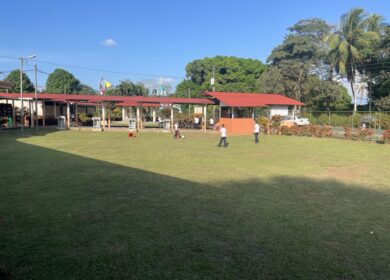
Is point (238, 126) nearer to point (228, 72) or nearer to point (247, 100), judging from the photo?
point (247, 100)

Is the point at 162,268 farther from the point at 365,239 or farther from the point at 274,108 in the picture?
the point at 274,108

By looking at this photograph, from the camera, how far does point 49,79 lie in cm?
8312

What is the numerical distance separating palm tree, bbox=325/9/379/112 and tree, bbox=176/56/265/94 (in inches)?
764

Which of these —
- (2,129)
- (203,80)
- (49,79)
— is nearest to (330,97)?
(203,80)

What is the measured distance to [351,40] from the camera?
141 ft

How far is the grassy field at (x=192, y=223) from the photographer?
13.2 ft

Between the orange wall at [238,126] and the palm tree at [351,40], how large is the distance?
18765 mm

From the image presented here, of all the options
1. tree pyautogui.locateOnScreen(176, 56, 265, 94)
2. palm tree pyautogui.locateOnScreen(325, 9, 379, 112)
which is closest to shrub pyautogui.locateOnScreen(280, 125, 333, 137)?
palm tree pyautogui.locateOnScreen(325, 9, 379, 112)

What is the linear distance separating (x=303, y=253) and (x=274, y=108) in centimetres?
3224

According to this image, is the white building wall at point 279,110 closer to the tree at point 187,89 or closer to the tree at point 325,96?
the tree at point 325,96

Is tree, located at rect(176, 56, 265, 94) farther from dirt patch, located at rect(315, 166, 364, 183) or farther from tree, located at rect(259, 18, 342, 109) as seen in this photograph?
dirt patch, located at rect(315, 166, 364, 183)

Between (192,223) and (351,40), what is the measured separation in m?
44.3

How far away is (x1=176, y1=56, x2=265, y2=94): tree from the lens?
6324cm

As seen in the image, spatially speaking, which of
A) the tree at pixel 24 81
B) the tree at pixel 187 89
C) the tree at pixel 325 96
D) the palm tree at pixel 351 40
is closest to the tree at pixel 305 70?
the tree at pixel 325 96
